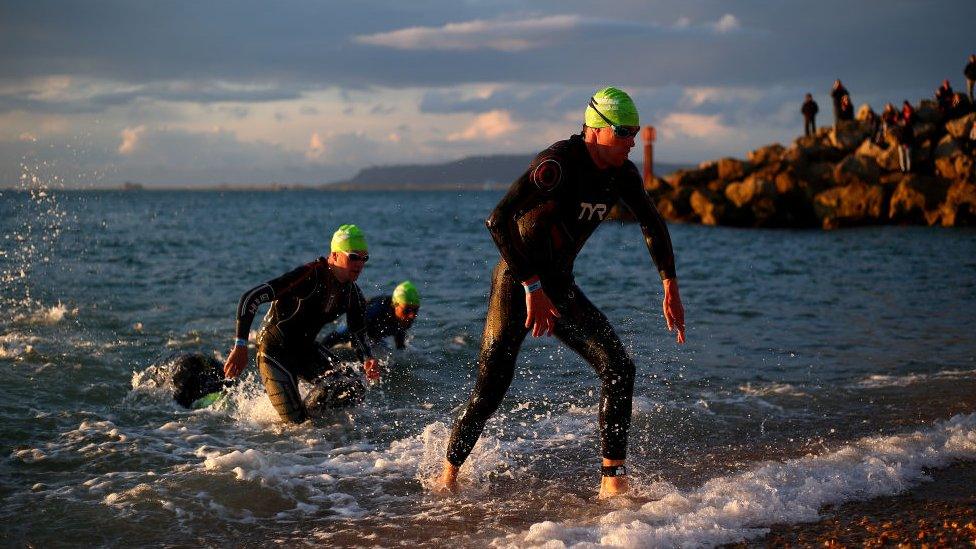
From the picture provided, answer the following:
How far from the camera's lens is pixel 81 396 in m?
9.01

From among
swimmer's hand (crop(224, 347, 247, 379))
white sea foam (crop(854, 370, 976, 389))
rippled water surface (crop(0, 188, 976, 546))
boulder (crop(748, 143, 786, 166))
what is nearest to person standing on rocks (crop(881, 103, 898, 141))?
boulder (crop(748, 143, 786, 166))

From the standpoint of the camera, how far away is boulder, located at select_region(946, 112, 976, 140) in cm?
3544

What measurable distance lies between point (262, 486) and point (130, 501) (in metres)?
0.81

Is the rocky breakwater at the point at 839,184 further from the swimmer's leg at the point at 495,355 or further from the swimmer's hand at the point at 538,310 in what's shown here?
the swimmer's hand at the point at 538,310

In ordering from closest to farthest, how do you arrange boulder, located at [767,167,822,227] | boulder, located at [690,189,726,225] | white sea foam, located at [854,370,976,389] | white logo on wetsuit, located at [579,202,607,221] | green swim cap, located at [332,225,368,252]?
white logo on wetsuit, located at [579,202,607,221], green swim cap, located at [332,225,368,252], white sea foam, located at [854,370,976,389], boulder, located at [767,167,822,227], boulder, located at [690,189,726,225]

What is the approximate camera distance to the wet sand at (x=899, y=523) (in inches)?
184

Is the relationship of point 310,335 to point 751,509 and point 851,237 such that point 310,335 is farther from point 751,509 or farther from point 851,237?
point 851,237

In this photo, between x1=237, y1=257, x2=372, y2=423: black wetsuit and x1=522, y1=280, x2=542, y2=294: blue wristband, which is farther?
x1=237, y1=257, x2=372, y2=423: black wetsuit

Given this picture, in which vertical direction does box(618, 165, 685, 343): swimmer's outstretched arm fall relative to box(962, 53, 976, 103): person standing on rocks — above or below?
below

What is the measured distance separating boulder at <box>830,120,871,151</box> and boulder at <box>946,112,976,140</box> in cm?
472

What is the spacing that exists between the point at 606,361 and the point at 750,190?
35.7 metres

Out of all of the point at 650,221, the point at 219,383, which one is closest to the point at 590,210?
the point at 650,221

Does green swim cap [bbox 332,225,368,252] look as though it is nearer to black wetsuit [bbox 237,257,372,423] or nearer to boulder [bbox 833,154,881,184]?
black wetsuit [bbox 237,257,372,423]

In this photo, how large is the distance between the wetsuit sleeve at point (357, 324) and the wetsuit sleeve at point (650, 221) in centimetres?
312
